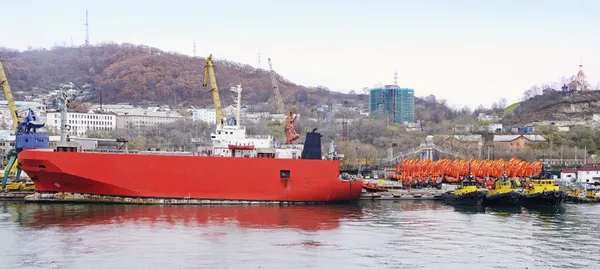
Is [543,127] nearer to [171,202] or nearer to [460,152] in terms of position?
[460,152]

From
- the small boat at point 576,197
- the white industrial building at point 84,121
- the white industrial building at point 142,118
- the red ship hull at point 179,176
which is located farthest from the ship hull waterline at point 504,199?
the white industrial building at point 142,118

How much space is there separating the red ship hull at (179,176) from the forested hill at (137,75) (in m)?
101

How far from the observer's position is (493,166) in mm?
60469

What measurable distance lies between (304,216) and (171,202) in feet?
26.9

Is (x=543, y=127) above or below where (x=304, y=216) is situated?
above

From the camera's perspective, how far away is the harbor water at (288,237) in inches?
994

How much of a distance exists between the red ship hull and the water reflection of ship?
43.7 inches

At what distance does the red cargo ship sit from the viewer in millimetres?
39500

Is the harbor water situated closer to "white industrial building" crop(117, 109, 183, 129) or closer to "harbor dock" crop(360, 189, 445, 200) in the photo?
"harbor dock" crop(360, 189, 445, 200)

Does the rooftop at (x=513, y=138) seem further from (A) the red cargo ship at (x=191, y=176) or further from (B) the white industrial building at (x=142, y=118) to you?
→ (A) the red cargo ship at (x=191, y=176)

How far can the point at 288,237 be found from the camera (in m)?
30.3

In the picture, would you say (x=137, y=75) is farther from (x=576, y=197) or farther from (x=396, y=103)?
(x=576, y=197)

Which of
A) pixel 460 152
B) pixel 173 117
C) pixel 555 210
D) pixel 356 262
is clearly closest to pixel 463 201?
pixel 555 210

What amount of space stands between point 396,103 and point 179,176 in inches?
4409
